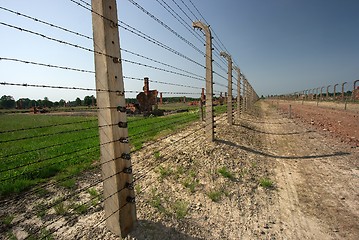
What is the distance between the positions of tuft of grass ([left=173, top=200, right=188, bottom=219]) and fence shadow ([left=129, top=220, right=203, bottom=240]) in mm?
275

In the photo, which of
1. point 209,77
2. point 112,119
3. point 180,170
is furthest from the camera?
point 209,77

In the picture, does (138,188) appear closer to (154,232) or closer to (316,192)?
(154,232)

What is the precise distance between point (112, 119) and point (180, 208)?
170 cm

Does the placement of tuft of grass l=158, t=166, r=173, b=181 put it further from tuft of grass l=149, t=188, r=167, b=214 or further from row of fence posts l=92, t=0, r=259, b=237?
row of fence posts l=92, t=0, r=259, b=237

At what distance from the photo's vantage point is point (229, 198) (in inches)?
147

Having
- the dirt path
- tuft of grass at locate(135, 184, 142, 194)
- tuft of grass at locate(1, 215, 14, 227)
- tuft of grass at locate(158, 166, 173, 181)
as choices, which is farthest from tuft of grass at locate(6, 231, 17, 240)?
the dirt path

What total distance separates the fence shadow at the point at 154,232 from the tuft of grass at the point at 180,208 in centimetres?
28

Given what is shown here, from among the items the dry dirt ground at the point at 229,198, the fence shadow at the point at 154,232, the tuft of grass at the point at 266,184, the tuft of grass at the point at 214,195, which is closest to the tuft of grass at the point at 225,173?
the dry dirt ground at the point at 229,198

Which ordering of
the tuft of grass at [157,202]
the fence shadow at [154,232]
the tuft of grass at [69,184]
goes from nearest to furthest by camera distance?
the fence shadow at [154,232] < the tuft of grass at [157,202] < the tuft of grass at [69,184]

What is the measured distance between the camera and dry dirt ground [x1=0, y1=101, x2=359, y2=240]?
2.91 meters

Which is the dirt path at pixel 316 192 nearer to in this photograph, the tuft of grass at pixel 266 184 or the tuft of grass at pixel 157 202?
the tuft of grass at pixel 266 184

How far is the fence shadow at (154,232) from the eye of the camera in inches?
103

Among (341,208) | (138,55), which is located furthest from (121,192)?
(341,208)

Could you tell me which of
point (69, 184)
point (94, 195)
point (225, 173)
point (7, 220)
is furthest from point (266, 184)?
point (7, 220)
